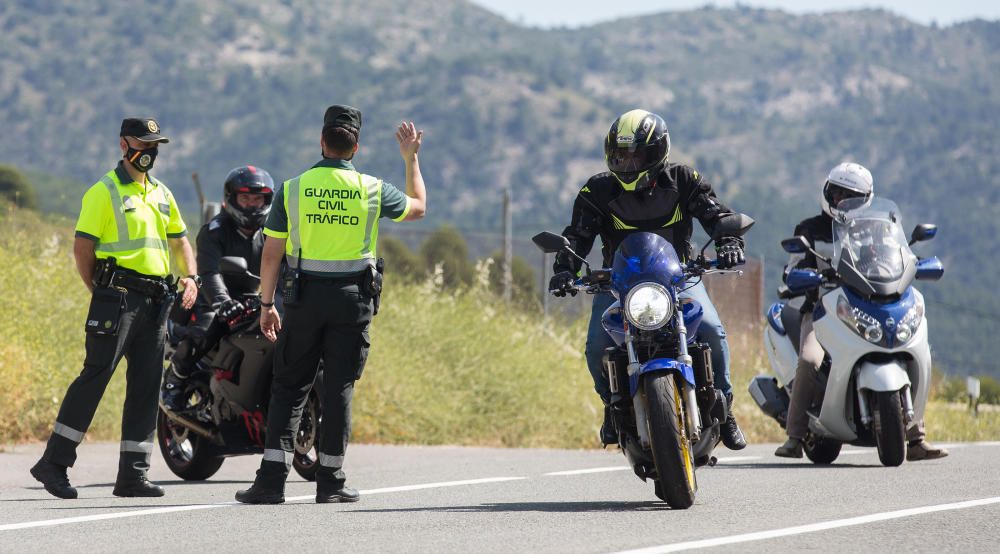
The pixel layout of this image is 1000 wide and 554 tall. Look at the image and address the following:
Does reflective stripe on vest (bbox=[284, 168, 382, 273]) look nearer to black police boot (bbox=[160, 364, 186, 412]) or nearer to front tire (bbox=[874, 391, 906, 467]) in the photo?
black police boot (bbox=[160, 364, 186, 412])

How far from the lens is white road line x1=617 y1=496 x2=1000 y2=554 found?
20.6 ft

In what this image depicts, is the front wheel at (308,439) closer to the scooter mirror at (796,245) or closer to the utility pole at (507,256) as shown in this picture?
the scooter mirror at (796,245)

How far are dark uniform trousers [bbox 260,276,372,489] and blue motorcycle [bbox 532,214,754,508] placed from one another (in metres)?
1.11

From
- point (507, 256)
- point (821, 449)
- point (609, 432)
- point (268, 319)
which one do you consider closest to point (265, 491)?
point (268, 319)

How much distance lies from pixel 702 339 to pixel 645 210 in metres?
0.78

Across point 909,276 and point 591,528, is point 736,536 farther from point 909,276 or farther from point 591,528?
point 909,276

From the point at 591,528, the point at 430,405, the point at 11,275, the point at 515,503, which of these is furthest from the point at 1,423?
the point at 591,528

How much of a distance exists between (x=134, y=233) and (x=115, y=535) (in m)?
2.37

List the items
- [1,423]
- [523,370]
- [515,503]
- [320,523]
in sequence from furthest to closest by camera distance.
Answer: [523,370], [1,423], [515,503], [320,523]

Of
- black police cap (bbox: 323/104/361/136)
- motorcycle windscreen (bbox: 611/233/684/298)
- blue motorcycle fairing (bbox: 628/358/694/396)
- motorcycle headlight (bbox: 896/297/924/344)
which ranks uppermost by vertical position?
black police cap (bbox: 323/104/361/136)

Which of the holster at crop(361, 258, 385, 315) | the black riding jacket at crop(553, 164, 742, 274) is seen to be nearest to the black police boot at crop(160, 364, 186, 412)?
the holster at crop(361, 258, 385, 315)

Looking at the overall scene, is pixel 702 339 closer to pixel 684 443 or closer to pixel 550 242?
pixel 684 443

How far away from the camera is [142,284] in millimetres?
8797

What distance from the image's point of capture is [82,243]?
8.70 meters
